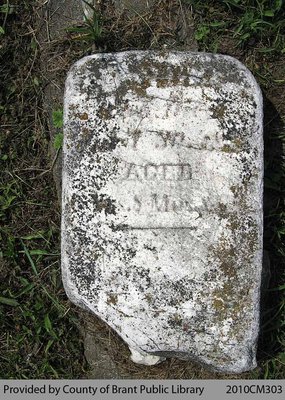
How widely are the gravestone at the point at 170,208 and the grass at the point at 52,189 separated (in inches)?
26.6

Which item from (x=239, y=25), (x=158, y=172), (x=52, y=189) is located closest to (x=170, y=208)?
(x=158, y=172)

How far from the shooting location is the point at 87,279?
8.09ft

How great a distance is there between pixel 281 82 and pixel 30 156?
134cm

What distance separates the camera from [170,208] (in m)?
2.44

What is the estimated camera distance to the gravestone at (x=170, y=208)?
2432 millimetres

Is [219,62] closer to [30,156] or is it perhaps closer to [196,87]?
[196,87]

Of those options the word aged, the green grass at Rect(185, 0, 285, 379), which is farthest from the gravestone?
the green grass at Rect(185, 0, 285, 379)

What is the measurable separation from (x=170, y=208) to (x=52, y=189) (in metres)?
0.97

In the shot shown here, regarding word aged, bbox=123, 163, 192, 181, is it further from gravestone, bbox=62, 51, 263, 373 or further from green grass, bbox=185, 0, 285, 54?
green grass, bbox=185, 0, 285, 54

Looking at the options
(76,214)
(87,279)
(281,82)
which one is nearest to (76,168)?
(76,214)

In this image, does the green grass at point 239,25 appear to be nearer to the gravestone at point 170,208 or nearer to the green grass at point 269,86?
the green grass at point 269,86

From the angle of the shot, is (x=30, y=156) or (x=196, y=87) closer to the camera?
(x=196, y=87)

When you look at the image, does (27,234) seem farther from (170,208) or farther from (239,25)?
(239,25)

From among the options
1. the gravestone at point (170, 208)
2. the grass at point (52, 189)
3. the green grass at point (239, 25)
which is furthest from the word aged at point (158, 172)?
the green grass at point (239, 25)
